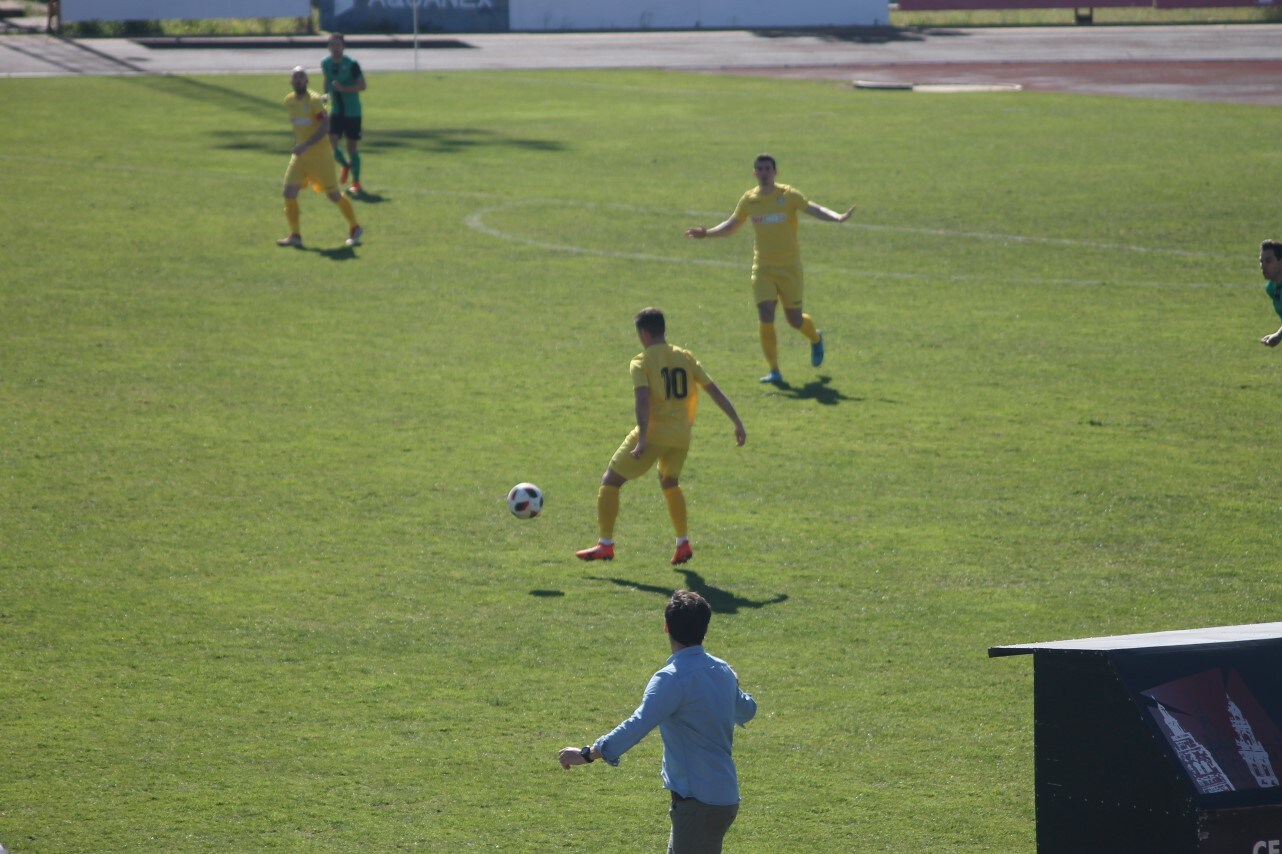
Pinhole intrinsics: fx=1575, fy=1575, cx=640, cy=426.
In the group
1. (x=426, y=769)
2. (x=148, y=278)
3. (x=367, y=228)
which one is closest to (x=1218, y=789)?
(x=426, y=769)

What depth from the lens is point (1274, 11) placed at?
→ 227ft

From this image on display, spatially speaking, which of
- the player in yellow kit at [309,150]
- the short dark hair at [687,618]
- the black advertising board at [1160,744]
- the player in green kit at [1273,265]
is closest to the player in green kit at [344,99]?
the player in yellow kit at [309,150]

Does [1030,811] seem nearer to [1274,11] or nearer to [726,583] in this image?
[726,583]

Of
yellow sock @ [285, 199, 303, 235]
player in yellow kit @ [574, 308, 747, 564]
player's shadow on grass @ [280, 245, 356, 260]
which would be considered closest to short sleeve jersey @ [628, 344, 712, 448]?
player in yellow kit @ [574, 308, 747, 564]

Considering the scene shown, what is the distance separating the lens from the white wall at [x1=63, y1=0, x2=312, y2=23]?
5997cm

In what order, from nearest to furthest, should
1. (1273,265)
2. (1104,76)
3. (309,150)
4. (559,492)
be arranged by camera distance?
(559,492) < (1273,265) < (309,150) < (1104,76)

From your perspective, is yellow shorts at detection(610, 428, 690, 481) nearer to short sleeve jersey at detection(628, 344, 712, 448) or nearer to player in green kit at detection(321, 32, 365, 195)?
short sleeve jersey at detection(628, 344, 712, 448)

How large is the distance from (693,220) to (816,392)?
9.73 m

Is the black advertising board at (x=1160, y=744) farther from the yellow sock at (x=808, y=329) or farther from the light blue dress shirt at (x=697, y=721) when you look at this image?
the yellow sock at (x=808, y=329)

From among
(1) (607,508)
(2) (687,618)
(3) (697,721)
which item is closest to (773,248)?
(1) (607,508)

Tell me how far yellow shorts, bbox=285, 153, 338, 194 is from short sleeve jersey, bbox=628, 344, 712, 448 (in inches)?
531

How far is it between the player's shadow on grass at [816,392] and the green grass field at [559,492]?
0.06m

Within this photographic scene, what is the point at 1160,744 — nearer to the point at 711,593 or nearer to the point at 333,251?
the point at 711,593

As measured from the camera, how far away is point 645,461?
12.4m
